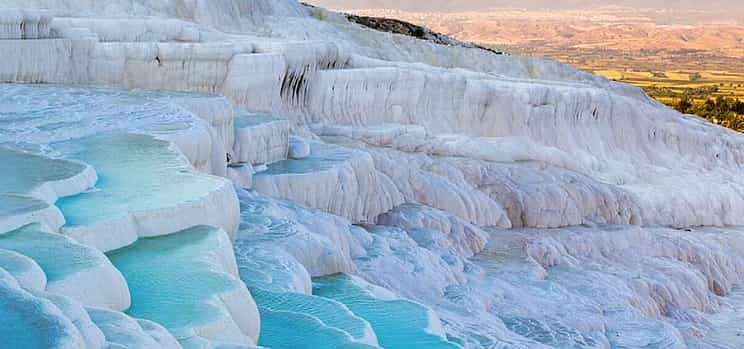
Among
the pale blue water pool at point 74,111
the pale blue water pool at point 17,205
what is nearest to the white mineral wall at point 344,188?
the pale blue water pool at point 74,111

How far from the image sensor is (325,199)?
12.2m

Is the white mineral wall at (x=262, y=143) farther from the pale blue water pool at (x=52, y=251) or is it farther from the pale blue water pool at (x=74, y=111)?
the pale blue water pool at (x=52, y=251)

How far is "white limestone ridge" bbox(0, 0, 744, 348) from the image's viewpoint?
5914mm

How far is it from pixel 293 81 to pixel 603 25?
156m

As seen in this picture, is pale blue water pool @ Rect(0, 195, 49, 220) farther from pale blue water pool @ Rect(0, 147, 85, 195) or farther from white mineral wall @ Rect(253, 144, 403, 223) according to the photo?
white mineral wall @ Rect(253, 144, 403, 223)

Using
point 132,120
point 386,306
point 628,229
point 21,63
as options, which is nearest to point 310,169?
point 132,120

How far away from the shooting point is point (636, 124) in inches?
835

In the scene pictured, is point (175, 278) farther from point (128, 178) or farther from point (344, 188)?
point (344, 188)

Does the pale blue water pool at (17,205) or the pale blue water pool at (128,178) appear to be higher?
the pale blue water pool at (17,205)

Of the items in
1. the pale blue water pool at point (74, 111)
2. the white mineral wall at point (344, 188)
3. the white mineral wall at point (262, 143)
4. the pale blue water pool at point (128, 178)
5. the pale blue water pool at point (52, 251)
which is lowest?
the white mineral wall at point (344, 188)

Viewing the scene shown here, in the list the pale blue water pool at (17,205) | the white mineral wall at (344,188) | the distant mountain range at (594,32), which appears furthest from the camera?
the distant mountain range at (594,32)

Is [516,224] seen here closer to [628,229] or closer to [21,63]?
[628,229]

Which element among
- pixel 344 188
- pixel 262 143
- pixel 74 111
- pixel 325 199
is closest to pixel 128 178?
pixel 74 111

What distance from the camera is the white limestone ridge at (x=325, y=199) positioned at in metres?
5.91
